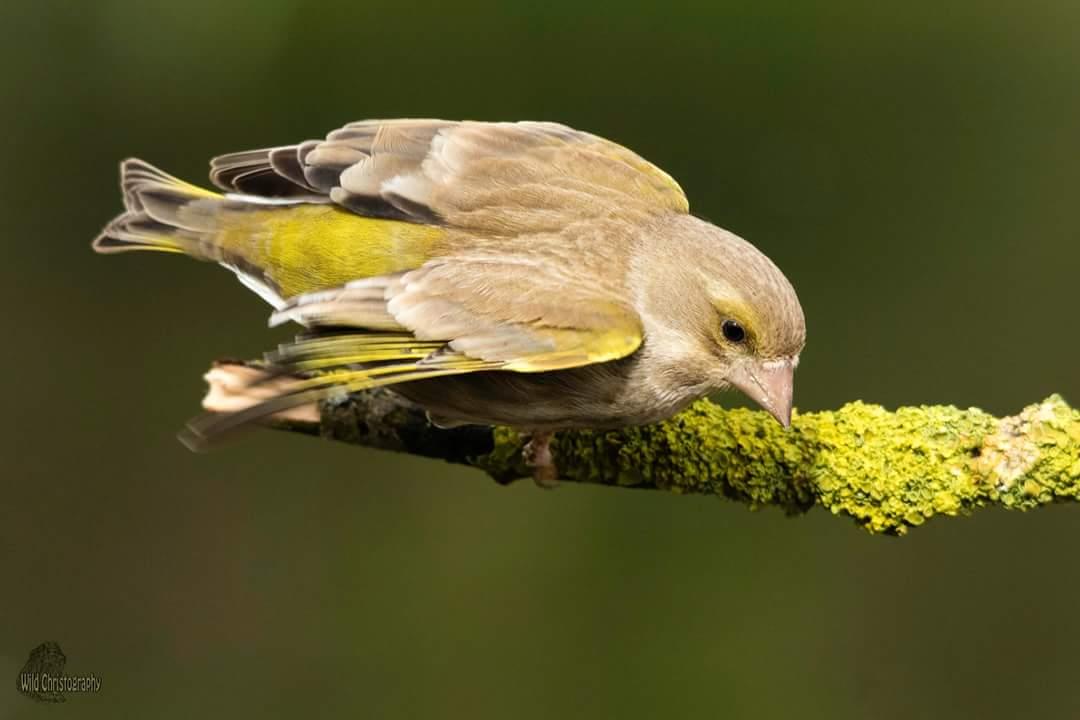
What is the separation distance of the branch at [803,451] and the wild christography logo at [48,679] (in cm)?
132

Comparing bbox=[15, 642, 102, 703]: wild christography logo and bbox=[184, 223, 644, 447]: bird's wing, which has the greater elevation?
bbox=[184, 223, 644, 447]: bird's wing

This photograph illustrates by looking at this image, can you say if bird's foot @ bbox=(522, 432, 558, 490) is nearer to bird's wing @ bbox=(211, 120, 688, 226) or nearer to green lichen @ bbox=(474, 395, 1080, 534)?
green lichen @ bbox=(474, 395, 1080, 534)

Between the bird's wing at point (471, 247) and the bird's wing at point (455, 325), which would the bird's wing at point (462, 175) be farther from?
the bird's wing at point (455, 325)

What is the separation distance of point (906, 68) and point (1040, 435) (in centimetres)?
288

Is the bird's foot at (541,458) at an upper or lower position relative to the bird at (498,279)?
lower

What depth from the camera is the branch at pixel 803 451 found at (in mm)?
3162

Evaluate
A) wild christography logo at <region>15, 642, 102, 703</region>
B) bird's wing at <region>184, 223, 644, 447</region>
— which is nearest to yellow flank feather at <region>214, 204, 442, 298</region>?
bird's wing at <region>184, 223, 644, 447</region>

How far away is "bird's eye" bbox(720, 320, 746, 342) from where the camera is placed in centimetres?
326

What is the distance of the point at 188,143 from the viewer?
5676 mm

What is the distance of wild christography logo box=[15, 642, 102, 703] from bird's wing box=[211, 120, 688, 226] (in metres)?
1.73

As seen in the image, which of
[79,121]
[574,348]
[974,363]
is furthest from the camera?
[79,121]

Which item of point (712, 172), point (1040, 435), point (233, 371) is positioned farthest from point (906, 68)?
point (233, 371)

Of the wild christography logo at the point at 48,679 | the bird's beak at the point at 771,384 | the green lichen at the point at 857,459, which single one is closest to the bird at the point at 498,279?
the bird's beak at the point at 771,384

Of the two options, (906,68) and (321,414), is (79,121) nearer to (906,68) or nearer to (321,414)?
(321,414)
